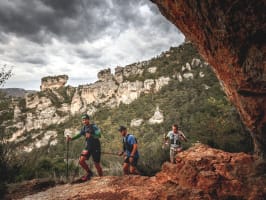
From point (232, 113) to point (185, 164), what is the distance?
961 centimetres

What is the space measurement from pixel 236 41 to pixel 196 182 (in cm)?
276

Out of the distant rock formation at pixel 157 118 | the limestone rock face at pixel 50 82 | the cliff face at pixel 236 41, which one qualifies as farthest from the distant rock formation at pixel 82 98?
the cliff face at pixel 236 41

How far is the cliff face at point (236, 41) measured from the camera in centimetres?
342

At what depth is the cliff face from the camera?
11.2ft

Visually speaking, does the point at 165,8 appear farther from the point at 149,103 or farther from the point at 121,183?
the point at 149,103

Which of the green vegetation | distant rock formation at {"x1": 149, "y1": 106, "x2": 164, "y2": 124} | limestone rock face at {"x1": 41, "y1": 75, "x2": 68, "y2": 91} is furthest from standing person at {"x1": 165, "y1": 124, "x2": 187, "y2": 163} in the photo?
limestone rock face at {"x1": 41, "y1": 75, "x2": 68, "y2": 91}

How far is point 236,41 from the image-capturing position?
12.1ft

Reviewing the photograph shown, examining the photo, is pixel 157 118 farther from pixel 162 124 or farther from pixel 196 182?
pixel 196 182

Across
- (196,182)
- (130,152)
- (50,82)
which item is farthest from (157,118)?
(50,82)

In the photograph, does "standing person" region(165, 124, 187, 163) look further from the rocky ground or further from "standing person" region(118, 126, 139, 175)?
the rocky ground

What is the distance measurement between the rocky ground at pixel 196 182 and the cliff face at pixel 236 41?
597mm

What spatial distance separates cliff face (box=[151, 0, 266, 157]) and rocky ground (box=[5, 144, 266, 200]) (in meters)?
0.60

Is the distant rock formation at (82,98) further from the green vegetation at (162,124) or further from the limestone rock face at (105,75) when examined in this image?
the green vegetation at (162,124)

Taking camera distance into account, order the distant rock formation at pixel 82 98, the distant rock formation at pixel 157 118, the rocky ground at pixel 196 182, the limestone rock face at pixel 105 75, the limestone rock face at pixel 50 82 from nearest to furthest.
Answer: the rocky ground at pixel 196 182, the distant rock formation at pixel 157 118, the distant rock formation at pixel 82 98, the limestone rock face at pixel 105 75, the limestone rock face at pixel 50 82
